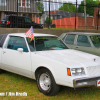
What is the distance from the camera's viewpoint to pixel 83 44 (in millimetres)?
8148

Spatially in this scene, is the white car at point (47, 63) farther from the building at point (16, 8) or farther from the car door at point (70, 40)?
the building at point (16, 8)

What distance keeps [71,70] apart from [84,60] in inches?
26.3

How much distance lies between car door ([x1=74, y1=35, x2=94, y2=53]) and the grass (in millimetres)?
2671

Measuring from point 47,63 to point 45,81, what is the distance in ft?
1.57

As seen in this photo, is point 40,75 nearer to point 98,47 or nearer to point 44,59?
point 44,59

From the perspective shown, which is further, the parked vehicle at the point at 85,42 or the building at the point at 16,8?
the building at the point at 16,8

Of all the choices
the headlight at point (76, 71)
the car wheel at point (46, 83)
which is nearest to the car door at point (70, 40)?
the car wheel at point (46, 83)

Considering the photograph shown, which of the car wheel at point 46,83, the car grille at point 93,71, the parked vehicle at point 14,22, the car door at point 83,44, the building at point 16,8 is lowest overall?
the car wheel at point 46,83

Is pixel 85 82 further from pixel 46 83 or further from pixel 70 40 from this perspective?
pixel 70 40

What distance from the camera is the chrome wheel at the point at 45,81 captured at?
185 inches

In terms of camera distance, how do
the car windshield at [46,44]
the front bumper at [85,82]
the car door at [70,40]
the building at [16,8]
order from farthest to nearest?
the building at [16,8] → the car door at [70,40] → the car windshield at [46,44] → the front bumper at [85,82]

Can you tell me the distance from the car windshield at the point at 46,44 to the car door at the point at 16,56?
267mm

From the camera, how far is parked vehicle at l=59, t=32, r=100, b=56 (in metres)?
7.71

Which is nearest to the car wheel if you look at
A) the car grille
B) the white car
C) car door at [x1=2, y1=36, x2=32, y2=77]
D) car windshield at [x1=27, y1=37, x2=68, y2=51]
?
the white car
